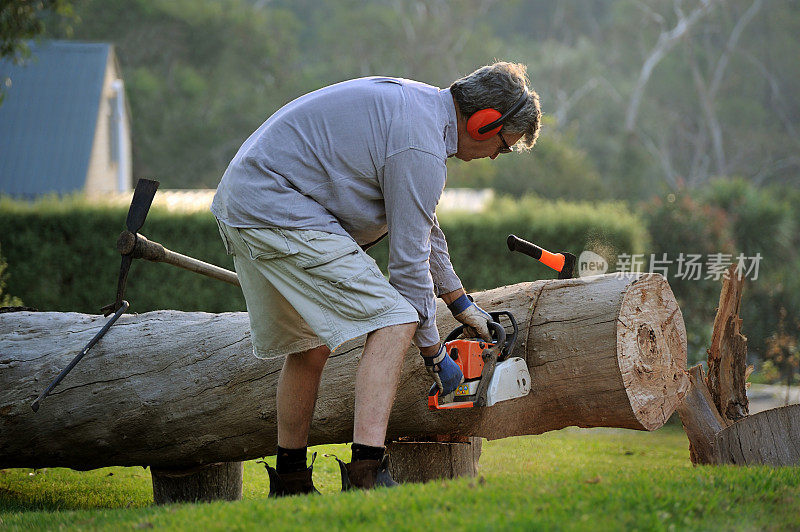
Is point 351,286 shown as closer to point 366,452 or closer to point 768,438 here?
point 366,452

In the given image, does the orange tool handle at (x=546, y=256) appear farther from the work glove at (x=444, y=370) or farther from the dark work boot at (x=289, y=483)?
the dark work boot at (x=289, y=483)

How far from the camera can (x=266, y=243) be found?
3.47m

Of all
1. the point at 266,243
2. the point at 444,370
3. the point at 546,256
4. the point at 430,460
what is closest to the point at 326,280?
the point at 266,243

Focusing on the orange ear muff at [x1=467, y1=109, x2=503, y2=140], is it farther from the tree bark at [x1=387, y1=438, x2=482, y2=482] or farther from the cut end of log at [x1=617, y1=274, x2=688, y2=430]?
the tree bark at [x1=387, y1=438, x2=482, y2=482]

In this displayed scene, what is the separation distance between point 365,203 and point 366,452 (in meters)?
1.03

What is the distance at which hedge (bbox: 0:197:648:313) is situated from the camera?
977 centimetres

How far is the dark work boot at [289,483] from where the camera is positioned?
387cm

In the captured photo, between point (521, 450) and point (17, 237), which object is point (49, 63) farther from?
point (521, 450)

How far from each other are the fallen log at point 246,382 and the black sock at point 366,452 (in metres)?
0.73

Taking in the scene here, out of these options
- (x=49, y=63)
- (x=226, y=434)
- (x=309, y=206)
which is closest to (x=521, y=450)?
(x=226, y=434)

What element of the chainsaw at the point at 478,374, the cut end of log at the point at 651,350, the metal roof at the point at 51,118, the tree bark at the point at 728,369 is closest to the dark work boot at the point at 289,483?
the chainsaw at the point at 478,374

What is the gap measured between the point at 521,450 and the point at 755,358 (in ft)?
20.5

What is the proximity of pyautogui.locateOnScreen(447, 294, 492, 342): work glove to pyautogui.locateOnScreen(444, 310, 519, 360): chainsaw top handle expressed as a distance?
34 millimetres

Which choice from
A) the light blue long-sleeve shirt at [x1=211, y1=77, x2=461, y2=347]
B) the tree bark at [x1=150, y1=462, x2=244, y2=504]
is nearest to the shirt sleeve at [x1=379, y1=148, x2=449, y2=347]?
the light blue long-sleeve shirt at [x1=211, y1=77, x2=461, y2=347]
